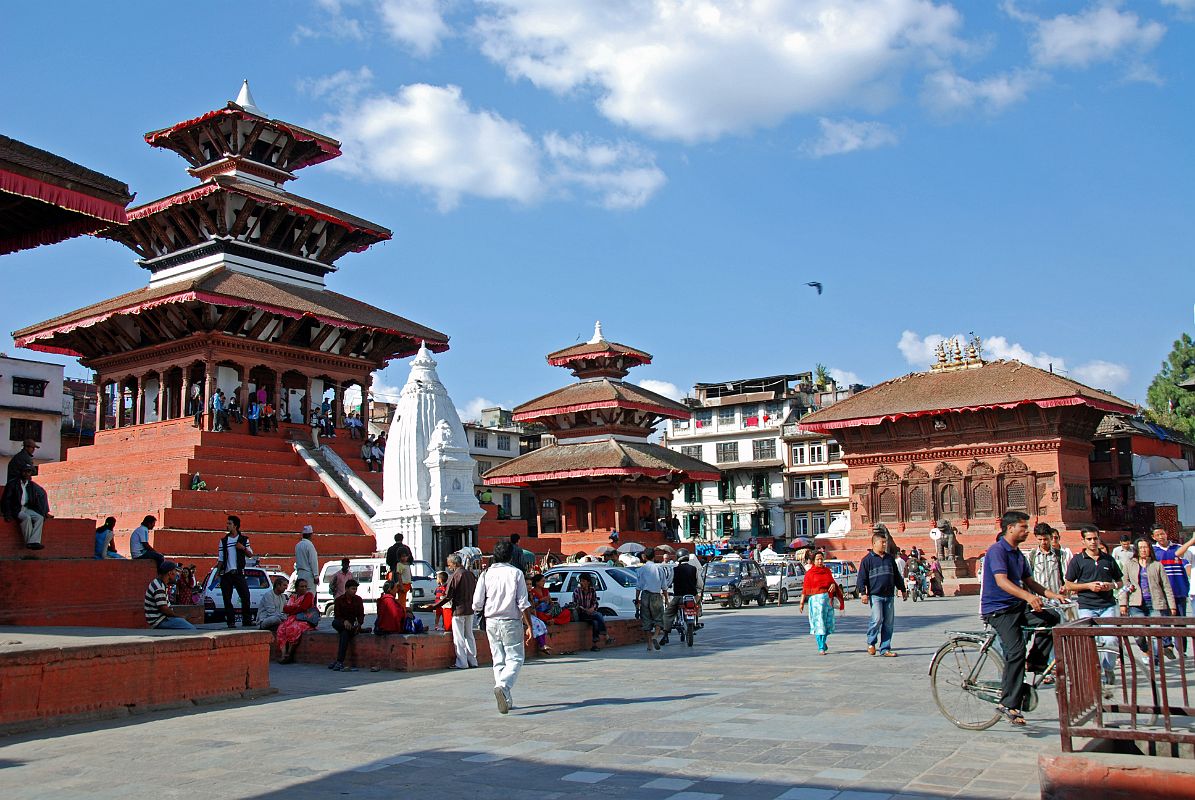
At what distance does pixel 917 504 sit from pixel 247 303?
2879 cm

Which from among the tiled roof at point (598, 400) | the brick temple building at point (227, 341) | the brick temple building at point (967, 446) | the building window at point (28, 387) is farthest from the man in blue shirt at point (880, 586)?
the building window at point (28, 387)

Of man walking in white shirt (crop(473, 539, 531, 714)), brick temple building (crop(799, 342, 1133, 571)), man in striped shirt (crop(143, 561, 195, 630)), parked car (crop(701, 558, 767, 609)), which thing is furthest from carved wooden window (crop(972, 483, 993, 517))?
man walking in white shirt (crop(473, 539, 531, 714))

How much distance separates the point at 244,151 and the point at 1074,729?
123 feet

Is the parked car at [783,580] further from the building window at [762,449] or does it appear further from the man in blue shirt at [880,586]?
the building window at [762,449]

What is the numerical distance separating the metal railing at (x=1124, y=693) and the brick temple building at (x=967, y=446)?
36.7m

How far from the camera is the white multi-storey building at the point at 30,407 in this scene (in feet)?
156

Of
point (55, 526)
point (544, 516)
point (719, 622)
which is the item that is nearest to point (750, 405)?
point (544, 516)

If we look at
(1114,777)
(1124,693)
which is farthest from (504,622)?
Answer: (1114,777)

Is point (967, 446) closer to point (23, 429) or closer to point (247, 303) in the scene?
point (247, 303)

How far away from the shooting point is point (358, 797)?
256 inches

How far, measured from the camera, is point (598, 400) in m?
45.3

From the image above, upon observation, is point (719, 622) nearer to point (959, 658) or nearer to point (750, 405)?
point (959, 658)

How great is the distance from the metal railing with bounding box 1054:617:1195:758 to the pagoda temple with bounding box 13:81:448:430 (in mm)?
28252

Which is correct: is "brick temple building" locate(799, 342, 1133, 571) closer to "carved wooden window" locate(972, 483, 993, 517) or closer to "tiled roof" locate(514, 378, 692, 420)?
"carved wooden window" locate(972, 483, 993, 517)
